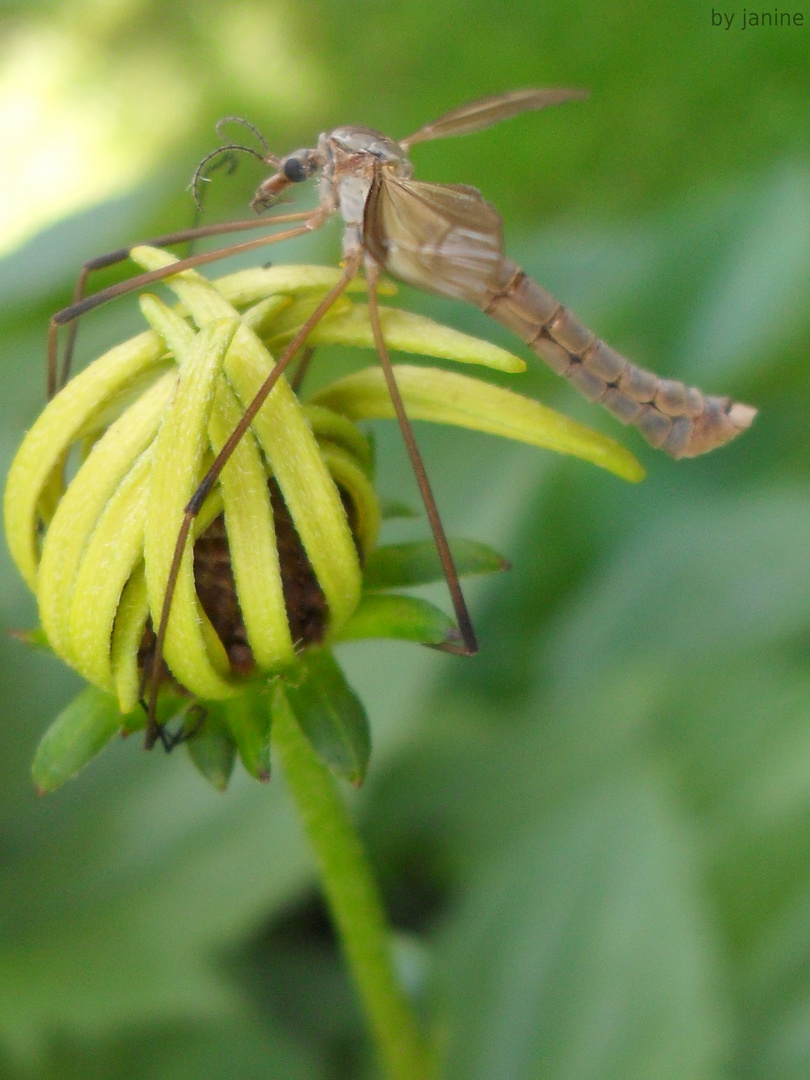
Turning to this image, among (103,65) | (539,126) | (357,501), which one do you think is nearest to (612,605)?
(357,501)

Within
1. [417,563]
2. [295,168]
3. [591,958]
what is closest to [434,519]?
[417,563]

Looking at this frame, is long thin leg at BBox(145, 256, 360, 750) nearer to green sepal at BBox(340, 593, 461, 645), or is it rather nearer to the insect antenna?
green sepal at BBox(340, 593, 461, 645)

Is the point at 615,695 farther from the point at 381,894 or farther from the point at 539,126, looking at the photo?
the point at 539,126

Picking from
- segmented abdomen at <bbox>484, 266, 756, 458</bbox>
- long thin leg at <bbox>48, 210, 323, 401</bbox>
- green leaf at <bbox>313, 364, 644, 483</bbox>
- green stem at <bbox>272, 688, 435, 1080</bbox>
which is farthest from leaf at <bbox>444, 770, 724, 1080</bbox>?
long thin leg at <bbox>48, 210, 323, 401</bbox>

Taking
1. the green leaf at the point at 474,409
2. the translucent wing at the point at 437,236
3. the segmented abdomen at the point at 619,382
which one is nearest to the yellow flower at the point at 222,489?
the green leaf at the point at 474,409

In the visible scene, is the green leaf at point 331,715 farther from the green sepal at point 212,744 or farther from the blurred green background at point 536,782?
the blurred green background at point 536,782

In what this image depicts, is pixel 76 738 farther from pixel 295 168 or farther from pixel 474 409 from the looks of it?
pixel 295 168
